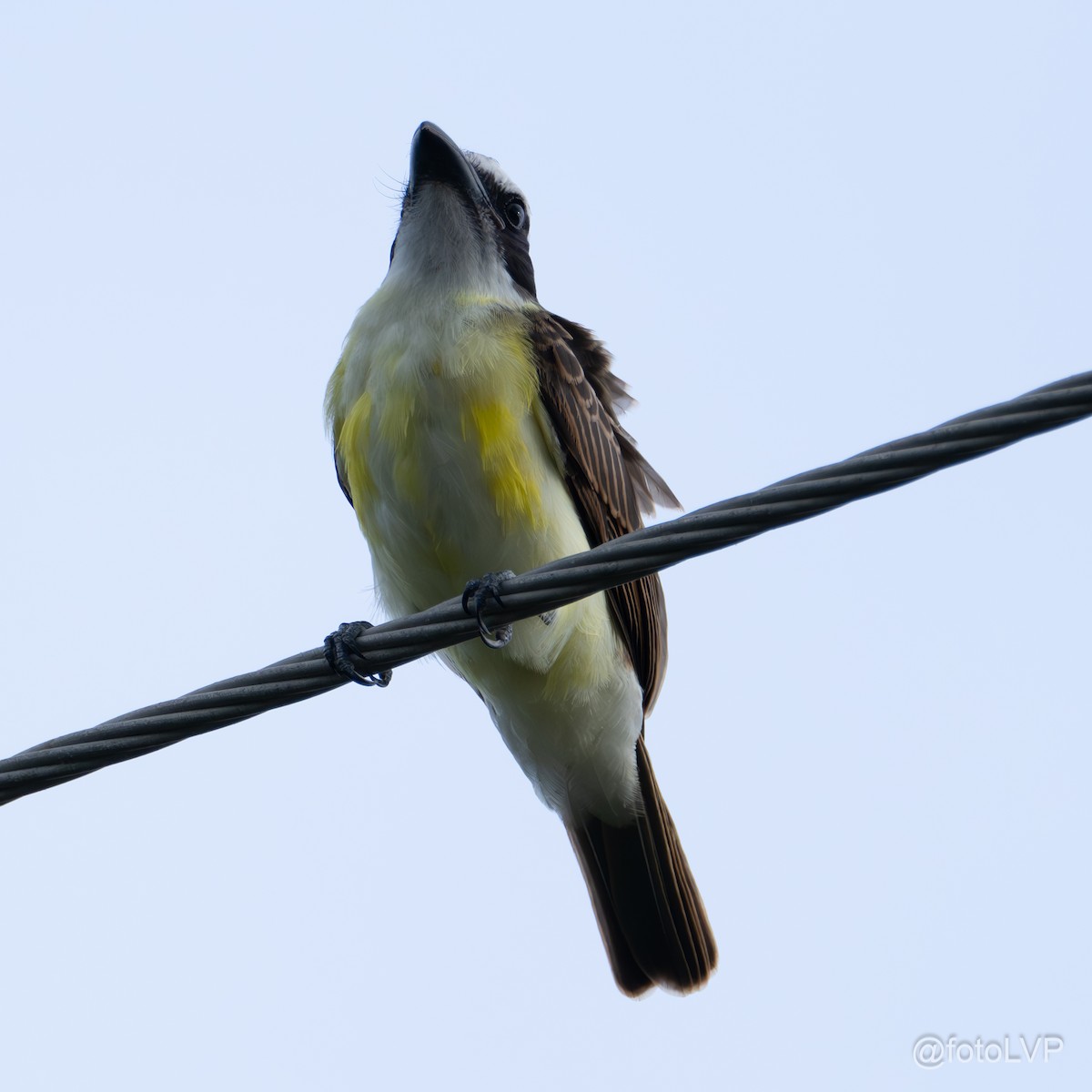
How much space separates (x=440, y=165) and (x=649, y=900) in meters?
3.57

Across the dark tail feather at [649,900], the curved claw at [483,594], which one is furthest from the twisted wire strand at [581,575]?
the dark tail feather at [649,900]

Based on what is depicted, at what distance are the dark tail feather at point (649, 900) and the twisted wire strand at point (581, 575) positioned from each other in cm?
284

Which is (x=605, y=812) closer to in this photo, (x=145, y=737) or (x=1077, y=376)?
(x=145, y=737)

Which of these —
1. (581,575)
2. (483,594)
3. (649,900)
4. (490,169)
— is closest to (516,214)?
(490,169)

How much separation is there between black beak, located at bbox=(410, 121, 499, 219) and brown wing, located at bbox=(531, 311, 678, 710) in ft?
2.50

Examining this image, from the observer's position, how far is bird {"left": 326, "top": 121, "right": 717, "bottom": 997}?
202 inches

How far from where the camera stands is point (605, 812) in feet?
20.9

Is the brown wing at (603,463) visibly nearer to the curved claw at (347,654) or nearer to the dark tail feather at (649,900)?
the dark tail feather at (649,900)

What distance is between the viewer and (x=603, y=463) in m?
5.73

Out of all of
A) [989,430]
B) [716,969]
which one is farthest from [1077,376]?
[716,969]

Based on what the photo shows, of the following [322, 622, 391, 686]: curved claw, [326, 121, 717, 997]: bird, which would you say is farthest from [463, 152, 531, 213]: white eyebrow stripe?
[322, 622, 391, 686]: curved claw

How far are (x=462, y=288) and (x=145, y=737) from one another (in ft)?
9.88

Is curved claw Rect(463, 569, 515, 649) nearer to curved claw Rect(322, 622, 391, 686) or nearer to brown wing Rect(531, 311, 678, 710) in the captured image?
curved claw Rect(322, 622, 391, 686)

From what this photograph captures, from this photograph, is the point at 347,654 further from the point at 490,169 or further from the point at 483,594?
the point at 490,169
